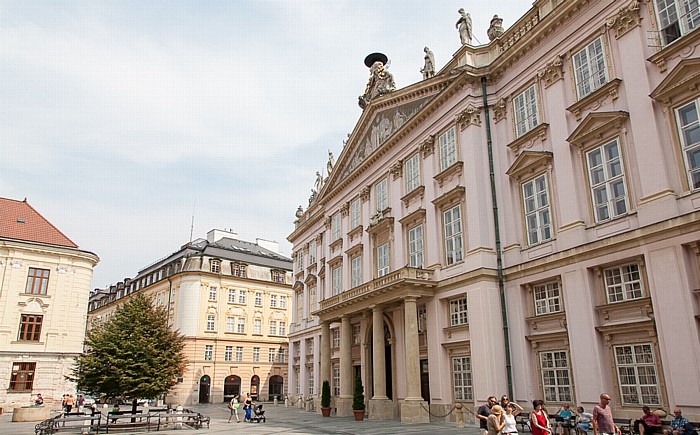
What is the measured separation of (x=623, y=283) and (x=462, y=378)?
8.36 meters

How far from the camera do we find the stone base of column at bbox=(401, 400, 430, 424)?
76.1 ft

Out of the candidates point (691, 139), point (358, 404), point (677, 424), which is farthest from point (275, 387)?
point (691, 139)

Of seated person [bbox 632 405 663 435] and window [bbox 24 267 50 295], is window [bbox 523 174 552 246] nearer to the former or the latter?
seated person [bbox 632 405 663 435]

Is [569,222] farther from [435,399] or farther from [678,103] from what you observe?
[435,399]

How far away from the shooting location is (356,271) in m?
33.5

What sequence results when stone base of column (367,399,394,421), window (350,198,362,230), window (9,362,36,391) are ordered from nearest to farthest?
stone base of column (367,399,394,421), window (350,198,362,230), window (9,362,36,391)

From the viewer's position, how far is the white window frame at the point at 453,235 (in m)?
24.0

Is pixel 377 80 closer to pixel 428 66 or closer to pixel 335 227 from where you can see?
pixel 428 66

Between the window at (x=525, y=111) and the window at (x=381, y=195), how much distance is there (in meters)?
9.85

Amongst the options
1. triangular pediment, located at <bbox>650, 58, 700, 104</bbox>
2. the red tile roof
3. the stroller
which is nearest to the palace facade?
triangular pediment, located at <bbox>650, 58, 700, 104</bbox>

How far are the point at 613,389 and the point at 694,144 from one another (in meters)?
7.92

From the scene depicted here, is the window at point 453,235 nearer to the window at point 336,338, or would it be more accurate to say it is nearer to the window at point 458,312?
the window at point 458,312

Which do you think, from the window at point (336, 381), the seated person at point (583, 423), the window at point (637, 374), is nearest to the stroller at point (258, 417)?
the window at point (336, 381)

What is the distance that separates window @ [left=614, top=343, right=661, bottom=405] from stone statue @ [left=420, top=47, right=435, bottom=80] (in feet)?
55.9
